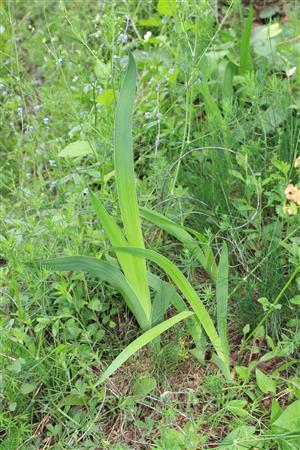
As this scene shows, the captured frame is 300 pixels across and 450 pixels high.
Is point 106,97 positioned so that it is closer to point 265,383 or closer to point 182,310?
point 182,310

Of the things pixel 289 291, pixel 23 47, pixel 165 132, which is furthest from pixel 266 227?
pixel 23 47

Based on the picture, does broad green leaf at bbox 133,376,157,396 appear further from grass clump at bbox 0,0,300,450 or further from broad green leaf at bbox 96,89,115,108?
broad green leaf at bbox 96,89,115,108

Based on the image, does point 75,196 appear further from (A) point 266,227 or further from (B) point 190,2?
(B) point 190,2

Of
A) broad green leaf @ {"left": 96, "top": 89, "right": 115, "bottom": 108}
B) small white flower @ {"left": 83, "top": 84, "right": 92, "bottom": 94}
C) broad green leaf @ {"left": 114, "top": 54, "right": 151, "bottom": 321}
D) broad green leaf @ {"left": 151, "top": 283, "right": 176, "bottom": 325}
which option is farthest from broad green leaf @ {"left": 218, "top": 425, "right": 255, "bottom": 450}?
small white flower @ {"left": 83, "top": 84, "right": 92, "bottom": 94}

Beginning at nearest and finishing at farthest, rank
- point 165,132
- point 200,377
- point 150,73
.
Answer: point 200,377
point 165,132
point 150,73

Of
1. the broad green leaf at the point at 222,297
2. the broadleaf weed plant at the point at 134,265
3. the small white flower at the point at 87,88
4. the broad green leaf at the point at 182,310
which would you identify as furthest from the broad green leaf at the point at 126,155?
the small white flower at the point at 87,88

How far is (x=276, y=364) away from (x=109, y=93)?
984 mm

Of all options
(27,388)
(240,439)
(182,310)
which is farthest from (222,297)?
(27,388)

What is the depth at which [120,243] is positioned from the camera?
5.43ft

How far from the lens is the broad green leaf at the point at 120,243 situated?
1.61 meters

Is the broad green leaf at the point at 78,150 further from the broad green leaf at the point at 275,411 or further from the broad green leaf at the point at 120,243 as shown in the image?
the broad green leaf at the point at 275,411

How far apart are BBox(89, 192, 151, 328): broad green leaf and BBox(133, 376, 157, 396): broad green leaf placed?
0.77 ft

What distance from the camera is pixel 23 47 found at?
3211 mm

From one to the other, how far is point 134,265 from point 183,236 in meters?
0.18
